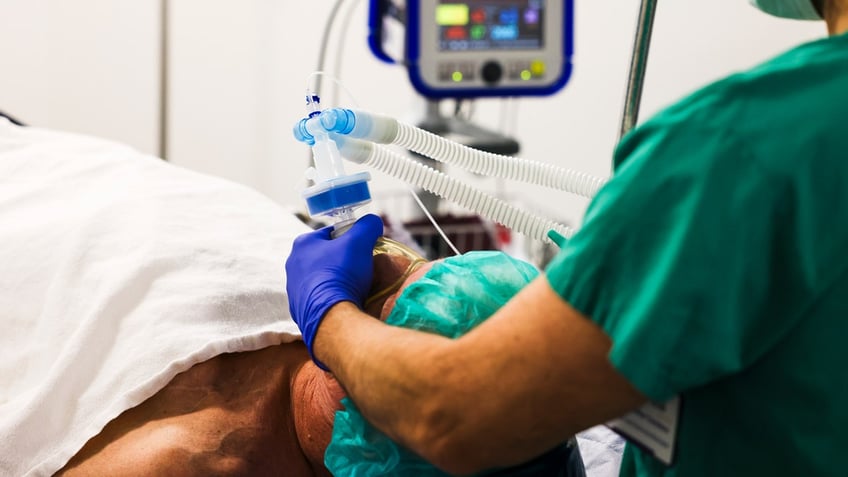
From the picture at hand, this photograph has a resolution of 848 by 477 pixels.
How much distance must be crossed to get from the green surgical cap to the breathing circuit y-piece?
0.42 ft

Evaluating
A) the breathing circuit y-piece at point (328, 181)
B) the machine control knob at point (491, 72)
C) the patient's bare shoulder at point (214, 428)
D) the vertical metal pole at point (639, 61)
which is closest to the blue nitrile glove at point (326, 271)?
the breathing circuit y-piece at point (328, 181)

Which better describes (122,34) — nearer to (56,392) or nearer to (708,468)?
(56,392)

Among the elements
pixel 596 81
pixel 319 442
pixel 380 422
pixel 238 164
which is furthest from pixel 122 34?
pixel 380 422

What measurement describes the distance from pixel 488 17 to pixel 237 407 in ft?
3.85

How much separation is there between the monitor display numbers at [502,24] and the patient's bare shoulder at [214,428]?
39.3 inches

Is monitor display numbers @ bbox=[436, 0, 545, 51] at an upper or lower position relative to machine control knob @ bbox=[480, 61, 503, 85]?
upper

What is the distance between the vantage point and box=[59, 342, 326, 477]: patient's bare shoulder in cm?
100

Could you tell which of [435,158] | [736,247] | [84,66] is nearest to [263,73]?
[84,66]

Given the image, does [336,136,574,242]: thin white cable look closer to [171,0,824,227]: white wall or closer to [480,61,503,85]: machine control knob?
[480,61,503,85]: machine control knob

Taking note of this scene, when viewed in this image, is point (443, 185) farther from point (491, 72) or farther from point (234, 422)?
point (491, 72)

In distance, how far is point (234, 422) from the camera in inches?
42.1

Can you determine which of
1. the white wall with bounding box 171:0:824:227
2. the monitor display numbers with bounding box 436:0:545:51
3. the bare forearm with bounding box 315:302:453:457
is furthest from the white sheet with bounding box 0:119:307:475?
the white wall with bounding box 171:0:824:227

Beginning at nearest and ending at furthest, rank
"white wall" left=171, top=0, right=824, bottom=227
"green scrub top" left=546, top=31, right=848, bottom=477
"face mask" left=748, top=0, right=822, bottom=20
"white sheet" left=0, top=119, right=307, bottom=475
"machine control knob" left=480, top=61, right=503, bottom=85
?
"green scrub top" left=546, top=31, right=848, bottom=477, "face mask" left=748, top=0, right=822, bottom=20, "white sheet" left=0, top=119, right=307, bottom=475, "machine control knob" left=480, top=61, right=503, bottom=85, "white wall" left=171, top=0, right=824, bottom=227

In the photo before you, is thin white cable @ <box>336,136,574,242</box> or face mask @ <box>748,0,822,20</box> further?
thin white cable @ <box>336,136,574,242</box>
